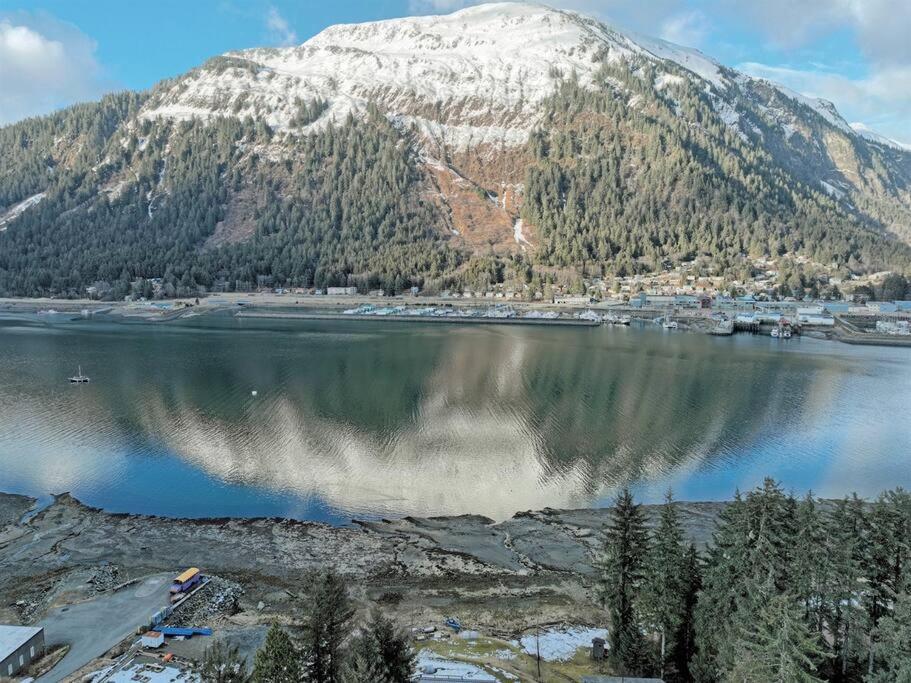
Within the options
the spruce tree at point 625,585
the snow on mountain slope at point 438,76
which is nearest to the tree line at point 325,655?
the spruce tree at point 625,585

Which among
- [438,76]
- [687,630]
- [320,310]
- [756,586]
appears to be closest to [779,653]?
[756,586]

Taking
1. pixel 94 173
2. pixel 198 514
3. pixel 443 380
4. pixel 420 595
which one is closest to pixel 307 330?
pixel 443 380

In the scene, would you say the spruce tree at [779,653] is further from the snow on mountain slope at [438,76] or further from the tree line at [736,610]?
the snow on mountain slope at [438,76]

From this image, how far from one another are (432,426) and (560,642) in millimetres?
16465

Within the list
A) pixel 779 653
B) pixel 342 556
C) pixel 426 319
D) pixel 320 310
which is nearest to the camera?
pixel 779 653

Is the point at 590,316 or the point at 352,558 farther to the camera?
the point at 590,316

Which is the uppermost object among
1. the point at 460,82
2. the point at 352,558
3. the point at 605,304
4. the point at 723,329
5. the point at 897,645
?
the point at 460,82

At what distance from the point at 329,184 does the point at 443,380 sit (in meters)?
83.3

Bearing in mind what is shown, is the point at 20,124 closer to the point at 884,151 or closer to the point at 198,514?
the point at 198,514

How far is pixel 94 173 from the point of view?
120m

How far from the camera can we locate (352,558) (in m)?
16.2

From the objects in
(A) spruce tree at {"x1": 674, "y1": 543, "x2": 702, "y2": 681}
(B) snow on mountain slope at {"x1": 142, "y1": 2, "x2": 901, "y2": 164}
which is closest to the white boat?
(B) snow on mountain slope at {"x1": 142, "y1": 2, "x2": 901, "y2": 164}

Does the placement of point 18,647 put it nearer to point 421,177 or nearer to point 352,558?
point 352,558

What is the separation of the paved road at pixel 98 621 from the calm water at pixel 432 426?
556cm
